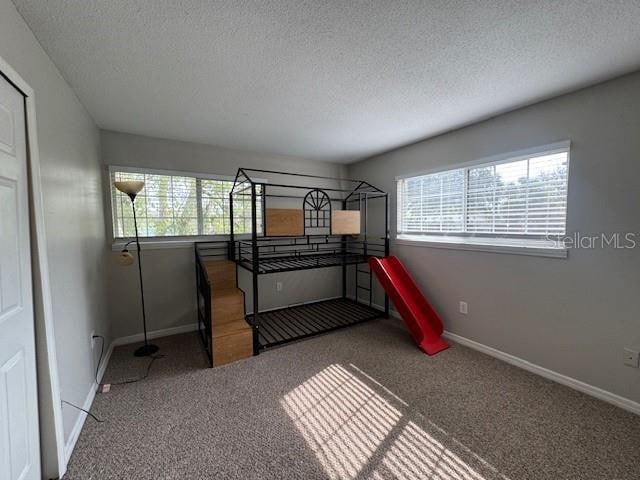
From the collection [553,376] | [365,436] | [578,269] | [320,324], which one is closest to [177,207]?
[320,324]

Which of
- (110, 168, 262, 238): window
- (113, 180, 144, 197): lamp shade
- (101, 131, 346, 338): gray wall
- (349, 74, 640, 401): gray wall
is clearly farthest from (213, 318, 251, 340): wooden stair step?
(349, 74, 640, 401): gray wall

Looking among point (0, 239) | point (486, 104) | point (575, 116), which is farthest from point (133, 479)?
point (575, 116)

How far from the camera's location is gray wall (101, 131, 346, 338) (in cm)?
288

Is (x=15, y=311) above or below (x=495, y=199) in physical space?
Result: below

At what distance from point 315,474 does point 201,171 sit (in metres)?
3.16

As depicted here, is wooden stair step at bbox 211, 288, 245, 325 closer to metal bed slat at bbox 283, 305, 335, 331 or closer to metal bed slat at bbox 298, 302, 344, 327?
metal bed slat at bbox 283, 305, 335, 331

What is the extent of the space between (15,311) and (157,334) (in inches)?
85.0

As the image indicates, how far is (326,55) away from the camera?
5.17 feet

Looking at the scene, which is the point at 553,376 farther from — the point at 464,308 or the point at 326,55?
the point at 326,55

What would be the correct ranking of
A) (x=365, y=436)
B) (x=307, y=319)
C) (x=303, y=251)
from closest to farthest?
(x=365, y=436)
(x=307, y=319)
(x=303, y=251)

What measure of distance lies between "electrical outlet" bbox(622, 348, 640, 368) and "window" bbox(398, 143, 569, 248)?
917 mm

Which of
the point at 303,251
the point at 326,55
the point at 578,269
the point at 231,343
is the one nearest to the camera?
the point at 326,55

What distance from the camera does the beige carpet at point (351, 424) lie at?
56.8 inches

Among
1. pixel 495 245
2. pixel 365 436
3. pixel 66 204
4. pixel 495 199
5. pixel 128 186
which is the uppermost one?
pixel 128 186
